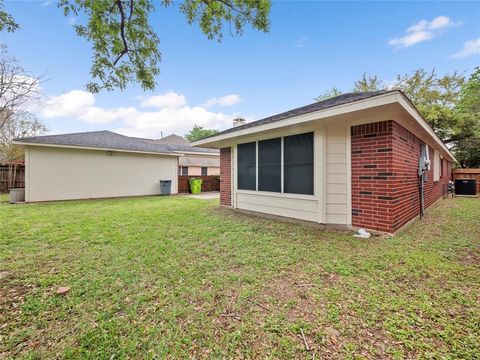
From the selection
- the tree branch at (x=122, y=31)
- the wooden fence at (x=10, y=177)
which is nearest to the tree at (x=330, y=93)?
the tree branch at (x=122, y=31)

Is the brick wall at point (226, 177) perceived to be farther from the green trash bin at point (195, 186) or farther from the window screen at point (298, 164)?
the green trash bin at point (195, 186)

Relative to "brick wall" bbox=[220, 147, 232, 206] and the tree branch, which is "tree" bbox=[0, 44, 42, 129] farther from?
"brick wall" bbox=[220, 147, 232, 206]

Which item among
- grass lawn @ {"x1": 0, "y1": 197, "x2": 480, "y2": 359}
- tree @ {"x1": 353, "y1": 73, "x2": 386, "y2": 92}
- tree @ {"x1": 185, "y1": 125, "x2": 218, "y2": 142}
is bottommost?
grass lawn @ {"x1": 0, "y1": 197, "x2": 480, "y2": 359}

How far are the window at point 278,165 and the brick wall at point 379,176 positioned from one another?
36.0 inches

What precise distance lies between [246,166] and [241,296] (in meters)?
4.56

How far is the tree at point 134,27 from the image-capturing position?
386 cm

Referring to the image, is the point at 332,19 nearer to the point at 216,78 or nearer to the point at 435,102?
the point at 216,78

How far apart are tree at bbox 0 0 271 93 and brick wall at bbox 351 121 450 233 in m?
3.04

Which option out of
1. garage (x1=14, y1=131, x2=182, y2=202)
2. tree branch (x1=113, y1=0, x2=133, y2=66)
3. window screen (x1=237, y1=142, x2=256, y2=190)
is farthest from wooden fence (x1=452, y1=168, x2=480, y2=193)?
tree branch (x1=113, y1=0, x2=133, y2=66)

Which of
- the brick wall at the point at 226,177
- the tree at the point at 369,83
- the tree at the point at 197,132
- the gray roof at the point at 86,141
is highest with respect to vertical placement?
the tree at the point at 197,132

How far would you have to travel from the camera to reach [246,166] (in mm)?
6484

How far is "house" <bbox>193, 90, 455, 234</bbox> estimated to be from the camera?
13.1 feet

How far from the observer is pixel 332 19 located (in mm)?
7316

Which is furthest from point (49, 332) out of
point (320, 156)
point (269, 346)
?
point (320, 156)
